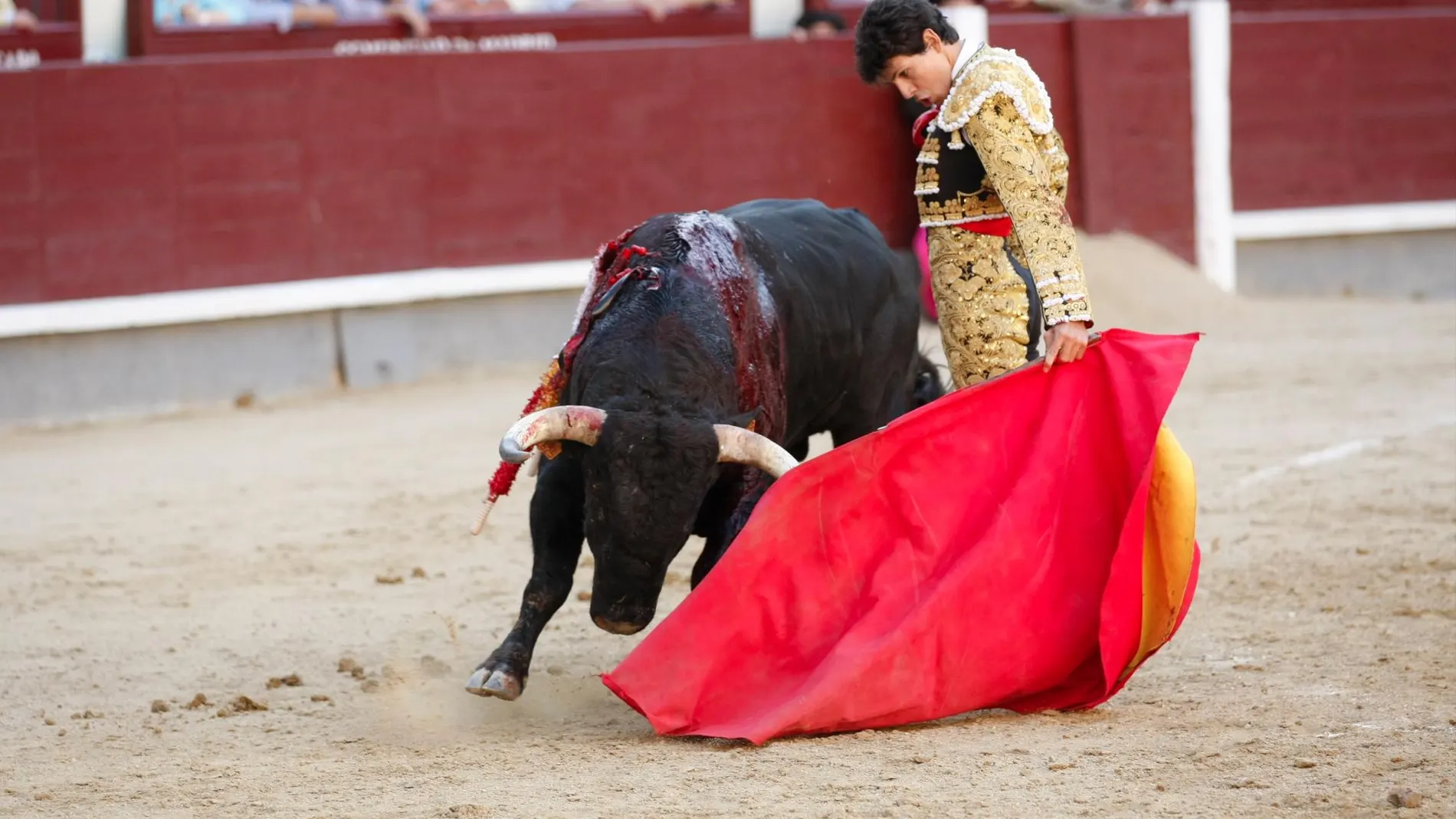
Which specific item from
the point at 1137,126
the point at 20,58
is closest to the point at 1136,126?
the point at 1137,126

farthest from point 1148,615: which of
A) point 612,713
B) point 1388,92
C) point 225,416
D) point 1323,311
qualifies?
point 1388,92

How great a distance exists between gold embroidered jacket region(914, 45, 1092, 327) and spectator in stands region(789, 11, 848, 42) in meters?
5.04

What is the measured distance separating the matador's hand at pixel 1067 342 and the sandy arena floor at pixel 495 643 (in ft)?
1.88

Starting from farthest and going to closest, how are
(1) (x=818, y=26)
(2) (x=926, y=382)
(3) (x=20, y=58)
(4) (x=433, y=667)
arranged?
1. (1) (x=818, y=26)
2. (3) (x=20, y=58)
3. (2) (x=926, y=382)
4. (4) (x=433, y=667)

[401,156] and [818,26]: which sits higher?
[818,26]

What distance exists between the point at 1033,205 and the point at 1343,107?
683 cm

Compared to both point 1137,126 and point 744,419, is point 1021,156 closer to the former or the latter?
point 744,419

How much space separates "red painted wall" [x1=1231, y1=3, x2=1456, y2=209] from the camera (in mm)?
8922

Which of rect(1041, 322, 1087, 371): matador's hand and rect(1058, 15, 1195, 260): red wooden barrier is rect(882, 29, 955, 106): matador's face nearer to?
rect(1041, 322, 1087, 371): matador's hand

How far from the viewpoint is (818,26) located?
7.99 m

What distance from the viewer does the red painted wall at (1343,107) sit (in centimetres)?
892

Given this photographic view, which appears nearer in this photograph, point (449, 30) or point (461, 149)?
point (461, 149)

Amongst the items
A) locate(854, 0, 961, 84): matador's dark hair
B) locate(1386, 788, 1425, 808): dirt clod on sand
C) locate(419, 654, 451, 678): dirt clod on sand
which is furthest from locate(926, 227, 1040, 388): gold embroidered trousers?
locate(419, 654, 451, 678): dirt clod on sand

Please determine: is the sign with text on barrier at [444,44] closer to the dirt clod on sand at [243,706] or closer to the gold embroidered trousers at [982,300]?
the dirt clod on sand at [243,706]
